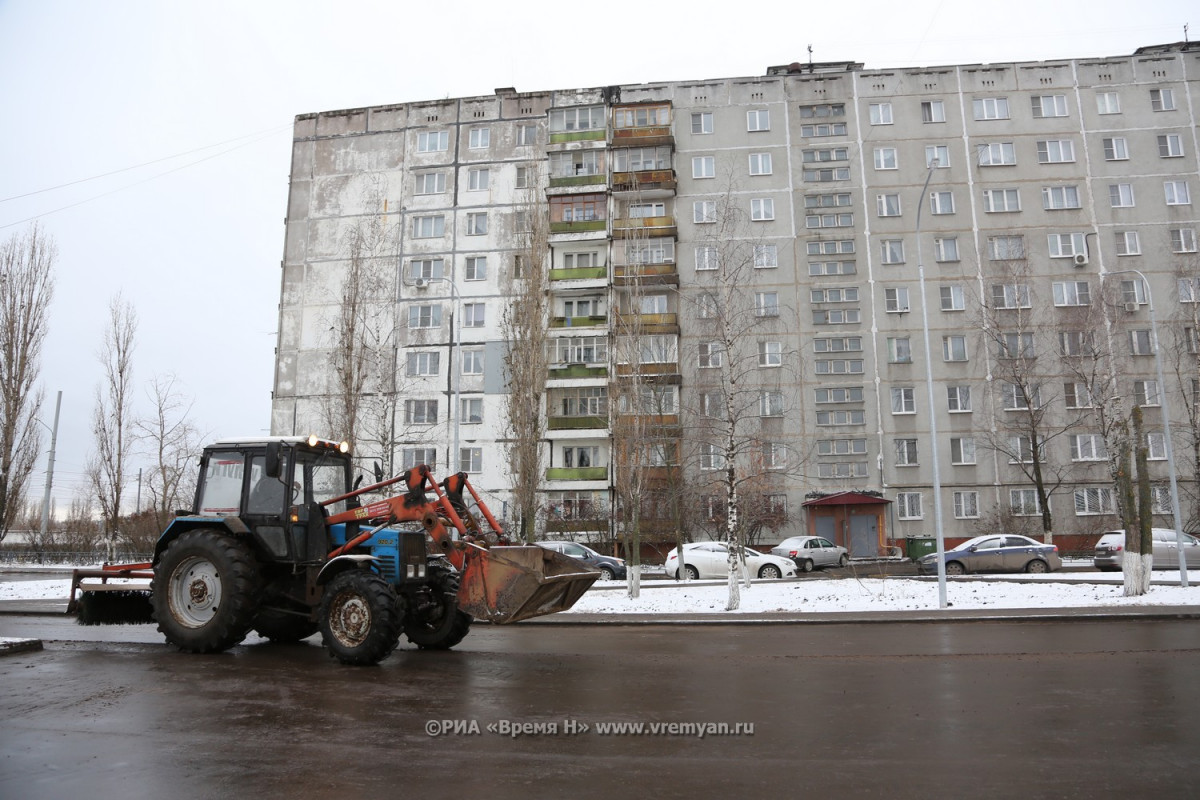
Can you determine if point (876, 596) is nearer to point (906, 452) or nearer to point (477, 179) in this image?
point (906, 452)

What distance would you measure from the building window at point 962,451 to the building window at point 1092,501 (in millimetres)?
5453

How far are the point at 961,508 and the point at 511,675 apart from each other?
39483 mm

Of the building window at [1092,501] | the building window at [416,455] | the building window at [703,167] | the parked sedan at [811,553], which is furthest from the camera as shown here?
the building window at [703,167]

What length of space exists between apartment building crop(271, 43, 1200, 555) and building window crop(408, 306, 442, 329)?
0.54 ft

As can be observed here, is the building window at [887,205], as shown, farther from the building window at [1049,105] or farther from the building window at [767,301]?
the building window at [1049,105]

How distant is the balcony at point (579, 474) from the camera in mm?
45500

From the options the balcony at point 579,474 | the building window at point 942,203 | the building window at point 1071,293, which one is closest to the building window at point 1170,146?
the building window at point 1071,293

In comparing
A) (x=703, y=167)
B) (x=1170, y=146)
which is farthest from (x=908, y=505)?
(x=1170, y=146)

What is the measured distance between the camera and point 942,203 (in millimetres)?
46781

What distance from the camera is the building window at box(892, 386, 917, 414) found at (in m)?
44.7

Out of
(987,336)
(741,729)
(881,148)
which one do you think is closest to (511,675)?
(741,729)

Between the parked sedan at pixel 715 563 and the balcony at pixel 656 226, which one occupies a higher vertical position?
the balcony at pixel 656 226

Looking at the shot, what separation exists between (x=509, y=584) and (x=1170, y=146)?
52.8 meters

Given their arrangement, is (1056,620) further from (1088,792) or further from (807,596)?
(1088,792)
